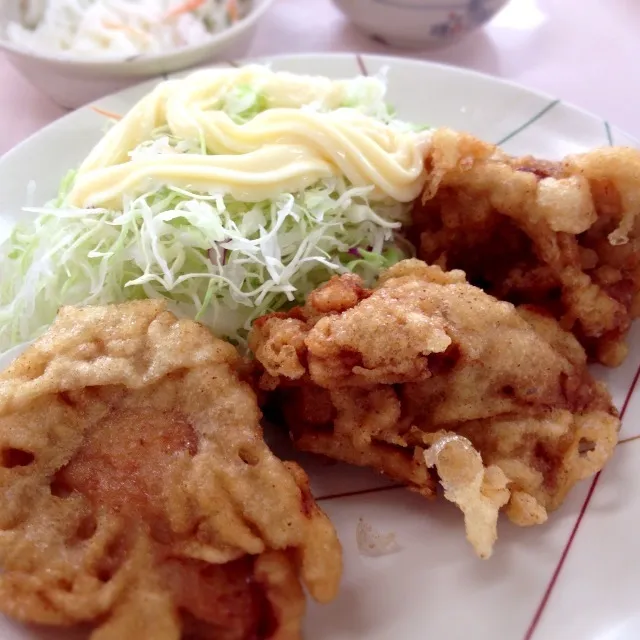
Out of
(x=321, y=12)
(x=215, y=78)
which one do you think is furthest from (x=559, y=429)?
(x=321, y=12)

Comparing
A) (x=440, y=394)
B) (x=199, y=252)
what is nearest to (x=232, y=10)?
(x=199, y=252)

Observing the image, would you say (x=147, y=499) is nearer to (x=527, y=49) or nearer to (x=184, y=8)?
(x=184, y=8)

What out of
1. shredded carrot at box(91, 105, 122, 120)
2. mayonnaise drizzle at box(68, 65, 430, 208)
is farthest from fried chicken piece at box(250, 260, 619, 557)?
shredded carrot at box(91, 105, 122, 120)

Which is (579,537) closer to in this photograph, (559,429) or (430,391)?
(559,429)

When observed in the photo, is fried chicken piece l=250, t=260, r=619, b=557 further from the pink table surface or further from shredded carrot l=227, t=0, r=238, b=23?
shredded carrot l=227, t=0, r=238, b=23

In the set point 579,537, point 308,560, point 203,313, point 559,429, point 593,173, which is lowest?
point 579,537
